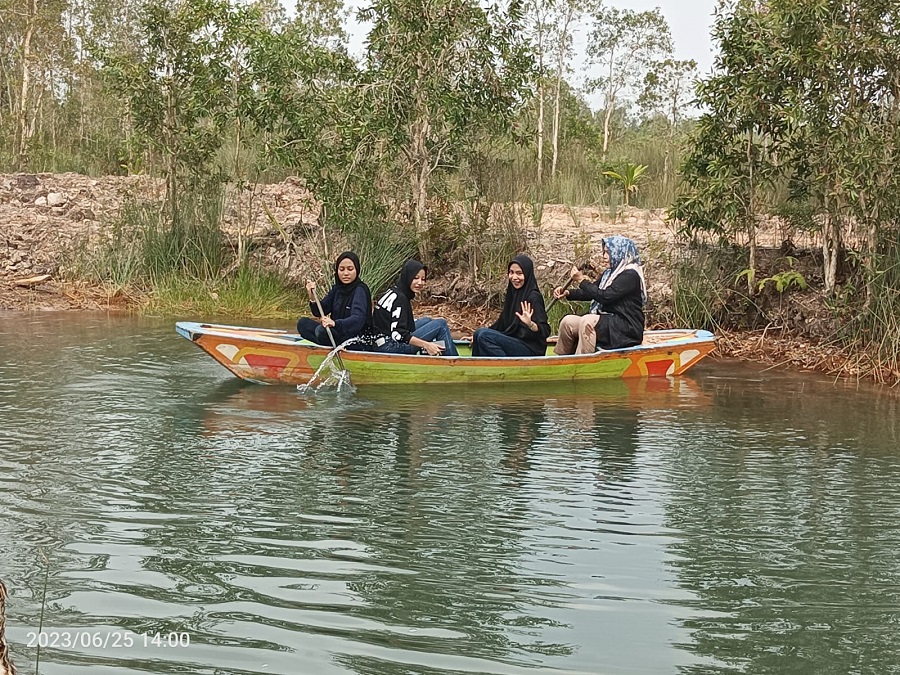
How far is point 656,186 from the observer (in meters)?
20.1

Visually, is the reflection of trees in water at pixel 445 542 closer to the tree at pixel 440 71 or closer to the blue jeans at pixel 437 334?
the blue jeans at pixel 437 334

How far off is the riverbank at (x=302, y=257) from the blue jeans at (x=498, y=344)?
3152mm

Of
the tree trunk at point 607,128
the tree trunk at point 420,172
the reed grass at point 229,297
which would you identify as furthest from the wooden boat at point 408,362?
Result: the tree trunk at point 607,128

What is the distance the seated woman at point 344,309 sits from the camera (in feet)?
33.8

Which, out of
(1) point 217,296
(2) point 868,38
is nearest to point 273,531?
(2) point 868,38

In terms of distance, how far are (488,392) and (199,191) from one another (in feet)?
22.9

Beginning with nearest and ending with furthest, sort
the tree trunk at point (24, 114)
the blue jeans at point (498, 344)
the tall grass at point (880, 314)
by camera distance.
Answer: the blue jeans at point (498, 344) < the tall grass at point (880, 314) < the tree trunk at point (24, 114)

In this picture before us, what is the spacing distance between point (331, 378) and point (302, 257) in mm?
6004

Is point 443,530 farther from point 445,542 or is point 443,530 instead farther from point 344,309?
point 344,309

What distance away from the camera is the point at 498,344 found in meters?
10.9

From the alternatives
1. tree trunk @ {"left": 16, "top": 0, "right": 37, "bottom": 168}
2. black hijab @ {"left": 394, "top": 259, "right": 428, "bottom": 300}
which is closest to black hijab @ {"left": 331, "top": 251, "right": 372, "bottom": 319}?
black hijab @ {"left": 394, "top": 259, "right": 428, "bottom": 300}

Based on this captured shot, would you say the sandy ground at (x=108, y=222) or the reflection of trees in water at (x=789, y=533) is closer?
the reflection of trees in water at (x=789, y=533)

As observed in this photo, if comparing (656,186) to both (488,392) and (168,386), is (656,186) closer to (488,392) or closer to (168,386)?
(488,392)

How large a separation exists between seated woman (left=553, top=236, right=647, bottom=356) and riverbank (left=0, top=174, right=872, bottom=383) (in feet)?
7.06
